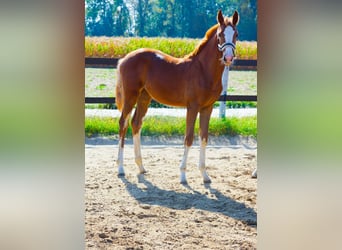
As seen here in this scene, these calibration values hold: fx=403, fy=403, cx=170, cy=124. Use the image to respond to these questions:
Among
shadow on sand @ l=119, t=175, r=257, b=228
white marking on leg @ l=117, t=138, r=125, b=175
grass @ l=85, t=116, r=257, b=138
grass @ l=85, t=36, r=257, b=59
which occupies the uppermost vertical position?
grass @ l=85, t=36, r=257, b=59

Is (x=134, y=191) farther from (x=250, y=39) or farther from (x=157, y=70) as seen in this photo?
(x=250, y=39)

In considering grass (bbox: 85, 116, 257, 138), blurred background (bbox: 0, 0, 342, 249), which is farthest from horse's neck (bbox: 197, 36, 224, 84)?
blurred background (bbox: 0, 0, 342, 249)

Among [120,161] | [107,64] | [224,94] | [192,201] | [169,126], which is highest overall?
[107,64]

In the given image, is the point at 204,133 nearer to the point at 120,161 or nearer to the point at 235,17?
the point at 120,161

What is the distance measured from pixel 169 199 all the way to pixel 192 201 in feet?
0.35

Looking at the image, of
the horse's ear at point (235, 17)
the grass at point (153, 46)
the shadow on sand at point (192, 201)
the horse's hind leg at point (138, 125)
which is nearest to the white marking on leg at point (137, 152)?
the horse's hind leg at point (138, 125)

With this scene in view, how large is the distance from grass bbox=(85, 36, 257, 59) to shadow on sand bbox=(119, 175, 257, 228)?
86 cm

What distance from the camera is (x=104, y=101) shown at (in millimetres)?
2539

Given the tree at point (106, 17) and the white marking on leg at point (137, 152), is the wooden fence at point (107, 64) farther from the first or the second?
the white marking on leg at point (137, 152)

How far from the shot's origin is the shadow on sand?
1.74 m

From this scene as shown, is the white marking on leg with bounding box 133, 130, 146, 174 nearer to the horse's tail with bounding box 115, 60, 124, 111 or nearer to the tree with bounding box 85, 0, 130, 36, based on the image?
the horse's tail with bounding box 115, 60, 124, 111

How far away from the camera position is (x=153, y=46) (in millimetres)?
2482
